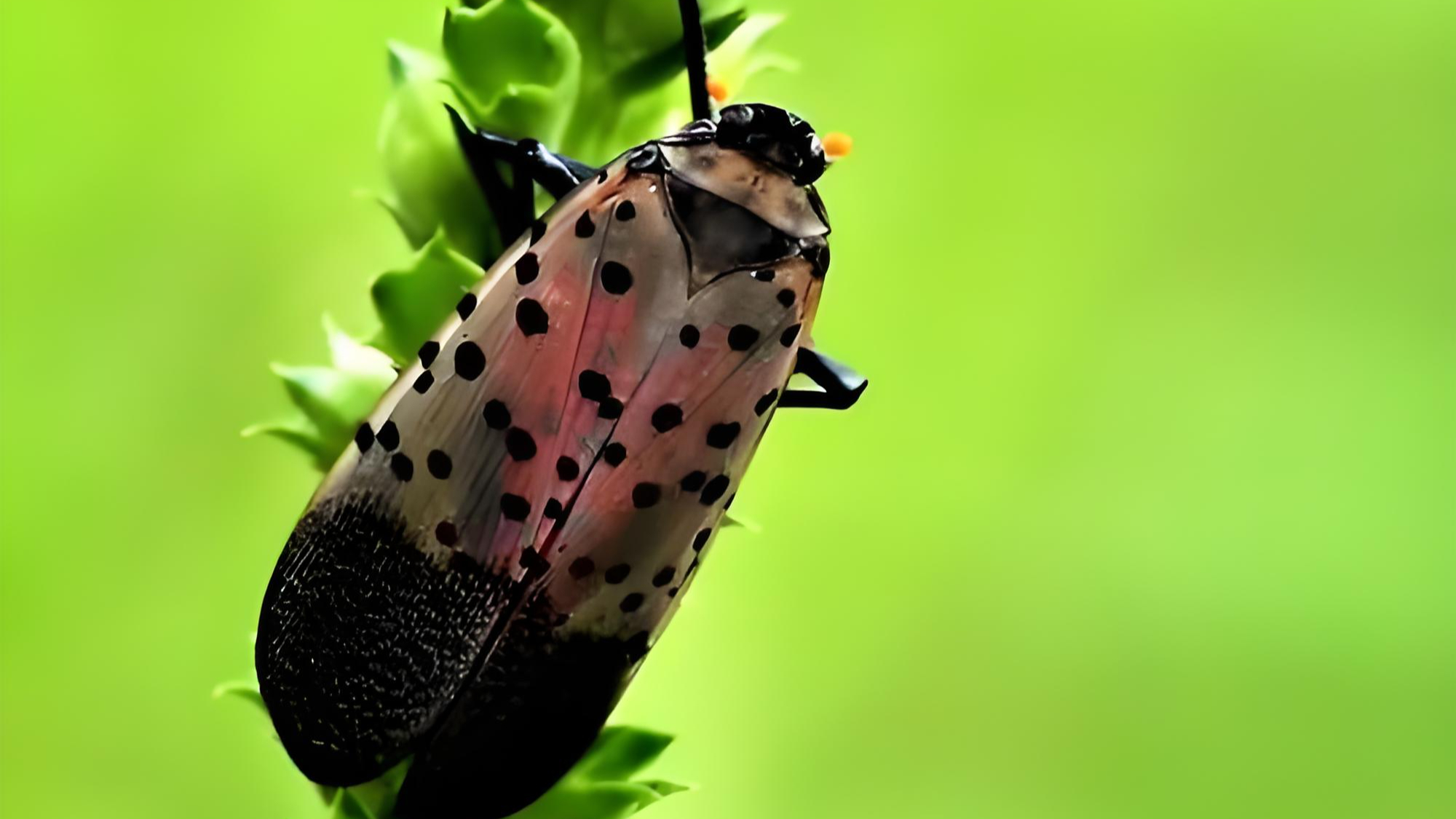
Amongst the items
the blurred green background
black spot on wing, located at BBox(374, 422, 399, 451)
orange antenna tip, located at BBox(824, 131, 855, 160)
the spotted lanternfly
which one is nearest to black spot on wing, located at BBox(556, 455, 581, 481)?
the spotted lanternfly

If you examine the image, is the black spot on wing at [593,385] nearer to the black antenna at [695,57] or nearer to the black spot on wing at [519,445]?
the black spot on wing at [519,445]

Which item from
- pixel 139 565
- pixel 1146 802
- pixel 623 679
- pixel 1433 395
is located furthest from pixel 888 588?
pixel 623 679

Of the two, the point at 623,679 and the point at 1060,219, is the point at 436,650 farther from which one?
the point at 1060,219

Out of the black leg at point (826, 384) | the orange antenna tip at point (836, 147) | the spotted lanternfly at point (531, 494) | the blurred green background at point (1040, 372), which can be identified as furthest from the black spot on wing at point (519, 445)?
the blurred green background at point (1040, 372)

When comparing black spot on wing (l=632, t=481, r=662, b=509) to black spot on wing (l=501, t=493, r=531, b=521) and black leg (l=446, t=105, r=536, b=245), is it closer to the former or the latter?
black spot on wing (l=501, t=493, r=531, b=521)

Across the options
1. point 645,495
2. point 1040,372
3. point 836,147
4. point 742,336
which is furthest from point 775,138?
point 1040,372

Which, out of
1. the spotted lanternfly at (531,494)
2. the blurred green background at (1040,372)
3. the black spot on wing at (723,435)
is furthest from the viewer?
the blurred green background at (1040,372)
